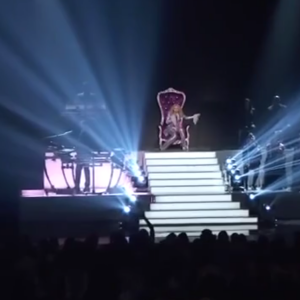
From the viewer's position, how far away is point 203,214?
11664mm

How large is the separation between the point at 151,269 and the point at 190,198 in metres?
7.75

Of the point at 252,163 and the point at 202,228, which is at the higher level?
the point at 252,163

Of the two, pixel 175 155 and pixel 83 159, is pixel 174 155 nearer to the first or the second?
pixel 175 155

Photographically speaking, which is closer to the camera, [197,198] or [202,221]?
[202,221]

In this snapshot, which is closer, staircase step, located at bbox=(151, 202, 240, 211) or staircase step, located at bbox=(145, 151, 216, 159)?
staircase step, located at bbox=(151, 202, 240, 211)

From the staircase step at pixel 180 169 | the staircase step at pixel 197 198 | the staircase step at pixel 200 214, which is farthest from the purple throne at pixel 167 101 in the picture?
the staircase step at pixel 200 214

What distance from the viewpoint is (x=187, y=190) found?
12.3m

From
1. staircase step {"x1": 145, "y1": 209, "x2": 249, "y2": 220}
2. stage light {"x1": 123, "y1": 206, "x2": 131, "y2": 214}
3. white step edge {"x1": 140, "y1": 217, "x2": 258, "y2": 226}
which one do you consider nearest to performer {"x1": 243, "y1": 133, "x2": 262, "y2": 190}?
staircase step {"x1": 145, "y1": 209, "x2": 249, "y2": 220}

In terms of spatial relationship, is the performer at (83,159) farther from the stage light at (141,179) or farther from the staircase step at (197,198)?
the staircase step at (197,198)

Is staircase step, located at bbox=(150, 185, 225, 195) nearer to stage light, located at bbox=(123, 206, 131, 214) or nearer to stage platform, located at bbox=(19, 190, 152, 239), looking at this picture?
stage light, located at bbox=(123, 206, 131, 214)

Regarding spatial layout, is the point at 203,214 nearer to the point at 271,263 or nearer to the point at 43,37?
the point at 43,37

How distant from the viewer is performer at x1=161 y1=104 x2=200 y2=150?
13631 mm

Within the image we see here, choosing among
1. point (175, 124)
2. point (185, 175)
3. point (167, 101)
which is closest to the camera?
point (185, 175)

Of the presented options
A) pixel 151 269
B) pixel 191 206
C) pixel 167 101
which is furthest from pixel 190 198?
pixel 151 269
